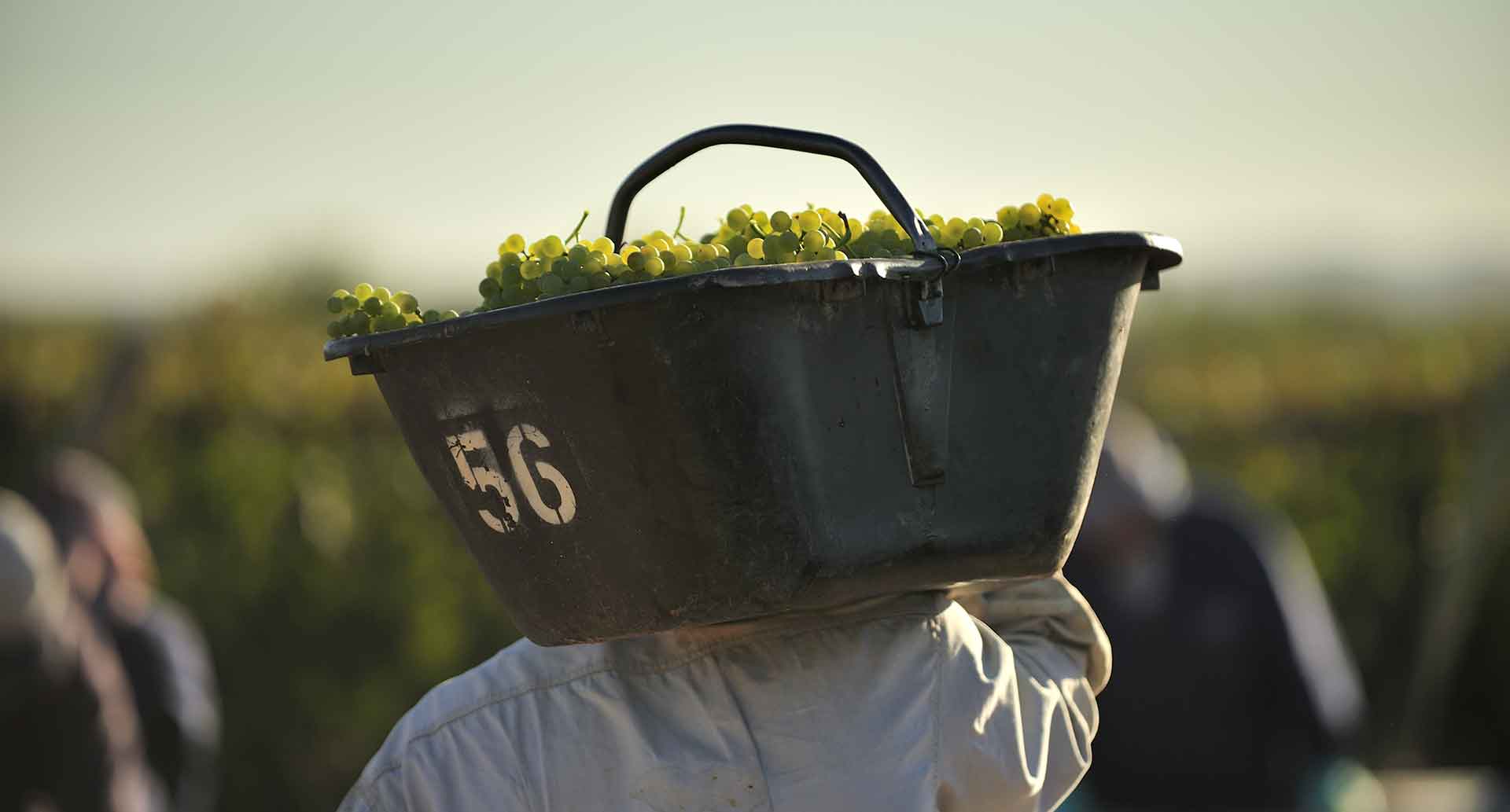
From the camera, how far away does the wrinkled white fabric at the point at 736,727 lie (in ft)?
5.57

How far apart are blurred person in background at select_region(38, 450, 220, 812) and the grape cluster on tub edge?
4102 mm

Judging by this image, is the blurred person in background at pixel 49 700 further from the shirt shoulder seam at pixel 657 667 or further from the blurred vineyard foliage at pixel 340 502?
the shirt shoulder seam at pixel 657 667

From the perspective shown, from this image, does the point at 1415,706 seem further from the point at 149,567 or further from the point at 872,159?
the point at 872,159

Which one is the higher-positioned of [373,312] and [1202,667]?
[373,312]

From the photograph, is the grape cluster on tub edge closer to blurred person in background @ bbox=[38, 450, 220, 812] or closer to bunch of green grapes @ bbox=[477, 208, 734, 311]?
bunch of green grapes @ bbox=[477, 208, 734, 311]

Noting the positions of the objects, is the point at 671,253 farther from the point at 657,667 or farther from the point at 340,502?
the point at 340,502

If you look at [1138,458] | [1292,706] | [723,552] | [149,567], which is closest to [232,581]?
[149,567]

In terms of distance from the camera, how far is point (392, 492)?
23.6 ft

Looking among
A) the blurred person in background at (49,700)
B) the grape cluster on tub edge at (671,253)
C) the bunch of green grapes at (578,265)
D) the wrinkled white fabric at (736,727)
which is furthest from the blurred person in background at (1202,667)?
the bunch of green grapes at (578,265)

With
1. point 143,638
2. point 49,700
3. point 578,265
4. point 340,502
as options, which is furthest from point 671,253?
point 340,502

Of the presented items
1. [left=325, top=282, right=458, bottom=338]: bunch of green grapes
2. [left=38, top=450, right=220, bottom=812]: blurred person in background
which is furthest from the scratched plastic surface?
[left=38, top=450, right=220, bottom=812]: blurred person in background

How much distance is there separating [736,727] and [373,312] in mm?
609

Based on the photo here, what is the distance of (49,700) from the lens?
4.82m

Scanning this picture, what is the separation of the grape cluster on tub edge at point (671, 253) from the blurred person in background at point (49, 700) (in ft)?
11.8
